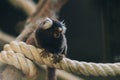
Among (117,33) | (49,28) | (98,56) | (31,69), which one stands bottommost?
(98,56)

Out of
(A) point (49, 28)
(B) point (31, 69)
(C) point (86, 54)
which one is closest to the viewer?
(A) point (49, 28)

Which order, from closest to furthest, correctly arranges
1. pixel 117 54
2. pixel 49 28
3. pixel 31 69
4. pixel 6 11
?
pixel 49 28
pixel 31 69
pixel 117 54
pixel 6 11

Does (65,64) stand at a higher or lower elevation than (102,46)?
higher

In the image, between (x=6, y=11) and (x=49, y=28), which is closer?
(x=49, y=28)

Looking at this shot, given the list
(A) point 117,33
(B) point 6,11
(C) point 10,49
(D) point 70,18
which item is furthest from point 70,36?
(C) point 10,49

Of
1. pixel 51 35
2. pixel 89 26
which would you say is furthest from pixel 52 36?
pixel 89 26

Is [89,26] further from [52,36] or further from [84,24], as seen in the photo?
[52,36]

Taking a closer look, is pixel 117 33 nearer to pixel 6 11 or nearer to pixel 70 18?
pixel 70 18

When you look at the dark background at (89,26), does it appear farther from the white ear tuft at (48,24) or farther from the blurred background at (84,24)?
the white ear tuft at (48,24)

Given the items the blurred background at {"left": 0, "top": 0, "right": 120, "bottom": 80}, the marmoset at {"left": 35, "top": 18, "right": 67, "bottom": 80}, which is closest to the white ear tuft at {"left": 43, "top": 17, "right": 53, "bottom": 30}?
the marmoset at {"left": 35, "top": 18, "right": 67, "bottom": 80}
